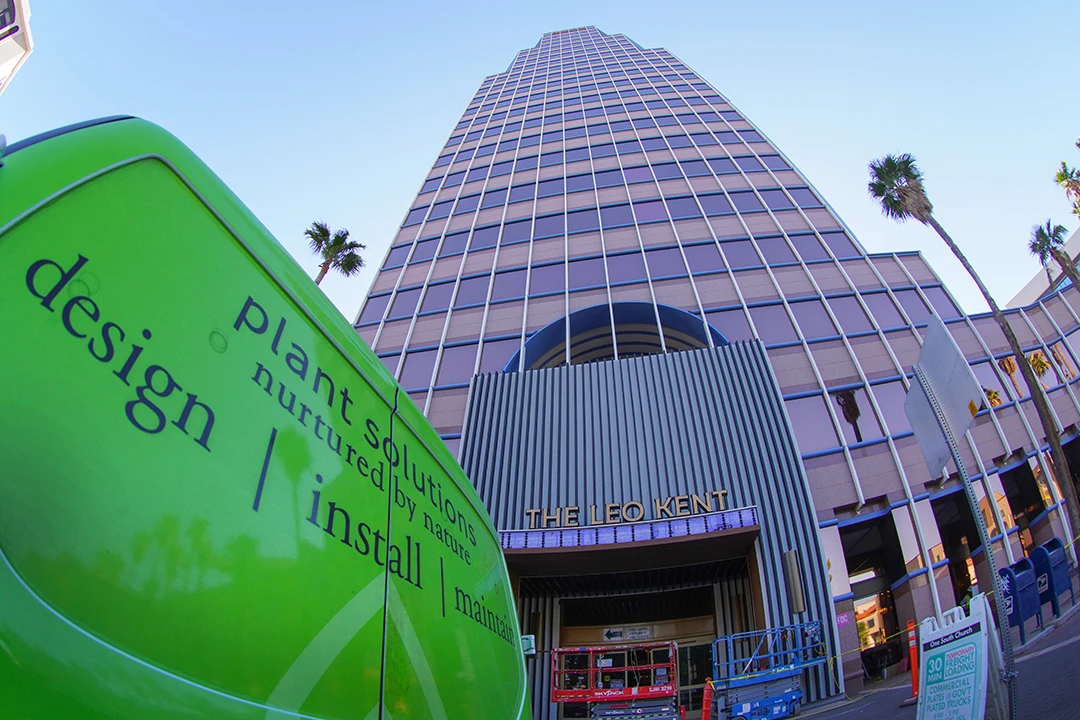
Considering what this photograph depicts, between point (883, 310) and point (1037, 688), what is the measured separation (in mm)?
15557

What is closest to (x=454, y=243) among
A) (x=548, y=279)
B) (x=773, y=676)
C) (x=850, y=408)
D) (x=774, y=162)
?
(x=548, y=279)

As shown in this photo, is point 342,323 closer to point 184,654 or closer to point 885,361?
point 184,654

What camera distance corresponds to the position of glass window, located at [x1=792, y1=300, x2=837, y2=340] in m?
18.1

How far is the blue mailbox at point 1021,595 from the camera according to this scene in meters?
8.95

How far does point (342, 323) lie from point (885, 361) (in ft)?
62.0

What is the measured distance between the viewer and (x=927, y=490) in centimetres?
1459

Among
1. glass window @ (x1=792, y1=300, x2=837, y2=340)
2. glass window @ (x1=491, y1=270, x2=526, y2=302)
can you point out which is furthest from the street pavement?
glass window @ (x1=491, y1=270, x2=526, y2=302)

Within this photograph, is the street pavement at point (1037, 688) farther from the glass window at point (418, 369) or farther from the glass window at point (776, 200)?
the glass window at point (776, 200)

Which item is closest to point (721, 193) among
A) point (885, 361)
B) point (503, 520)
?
point (885, 361)

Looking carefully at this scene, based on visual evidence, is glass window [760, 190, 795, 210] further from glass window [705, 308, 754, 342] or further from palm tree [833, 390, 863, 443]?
palm tree [833, 390, 863, 443]

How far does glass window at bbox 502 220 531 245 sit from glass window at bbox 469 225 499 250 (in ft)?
1.21

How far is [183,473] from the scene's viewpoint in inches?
63.6

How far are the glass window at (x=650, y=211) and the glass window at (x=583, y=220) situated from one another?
1.79 meters

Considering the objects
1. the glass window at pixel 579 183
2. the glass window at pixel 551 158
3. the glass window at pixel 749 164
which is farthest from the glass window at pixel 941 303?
the glass window at pixel 551 158
